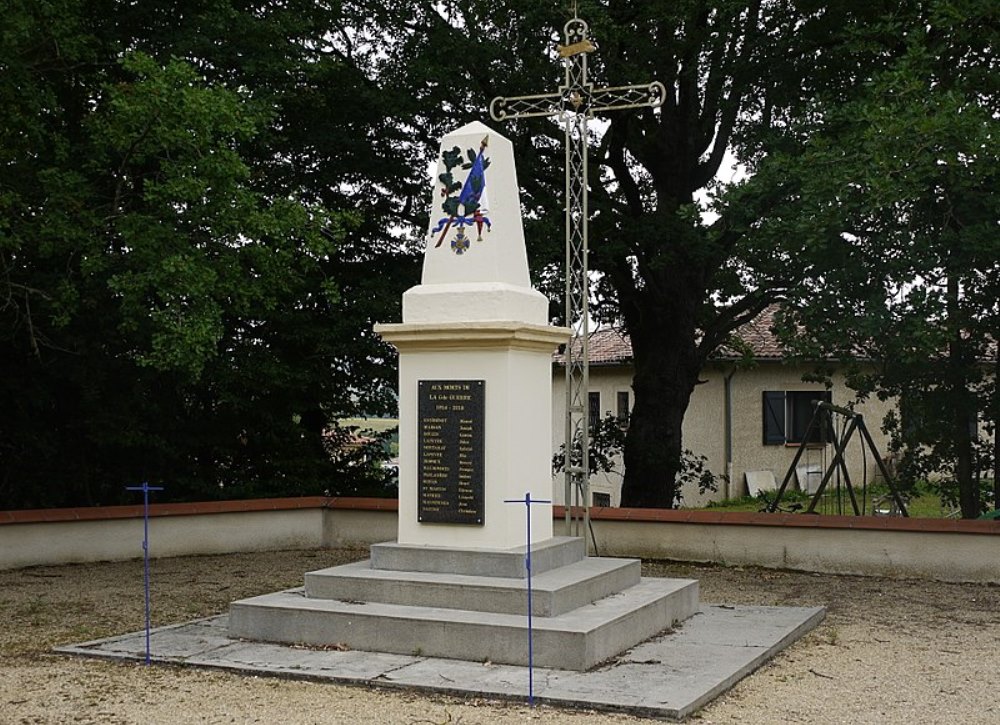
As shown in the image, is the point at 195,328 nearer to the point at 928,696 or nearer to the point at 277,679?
the point at 277,679

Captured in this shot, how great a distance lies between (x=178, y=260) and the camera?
11.7m

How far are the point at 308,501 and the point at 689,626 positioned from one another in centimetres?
777

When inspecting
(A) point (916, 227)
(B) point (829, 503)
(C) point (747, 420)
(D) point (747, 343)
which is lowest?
(B) point (829, 503)

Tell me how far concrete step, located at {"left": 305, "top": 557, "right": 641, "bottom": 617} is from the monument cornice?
5.98 feet

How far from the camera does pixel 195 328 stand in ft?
39.5

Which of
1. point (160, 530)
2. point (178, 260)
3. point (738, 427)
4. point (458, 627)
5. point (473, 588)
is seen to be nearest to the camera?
point (458, 627)

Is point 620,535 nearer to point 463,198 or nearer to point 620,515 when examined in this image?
point 620,515

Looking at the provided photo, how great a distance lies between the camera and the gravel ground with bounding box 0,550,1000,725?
7363 millimetres

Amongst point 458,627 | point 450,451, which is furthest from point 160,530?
point 458,627

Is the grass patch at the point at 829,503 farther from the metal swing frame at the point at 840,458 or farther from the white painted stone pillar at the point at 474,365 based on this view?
the white painted stone pillar at the point at 474,365

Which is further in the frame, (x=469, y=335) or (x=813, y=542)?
(x=813, y=542)

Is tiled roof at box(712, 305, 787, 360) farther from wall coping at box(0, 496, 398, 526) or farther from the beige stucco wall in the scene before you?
wall coping at box(0, 496, 398, 526)

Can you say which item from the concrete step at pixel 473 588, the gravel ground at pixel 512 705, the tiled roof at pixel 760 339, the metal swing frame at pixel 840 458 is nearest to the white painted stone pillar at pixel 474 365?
the concrete step at pixel 473 588

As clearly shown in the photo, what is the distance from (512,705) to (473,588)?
1634 millimetres
